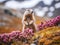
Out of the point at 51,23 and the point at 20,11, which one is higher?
the point at 20,11

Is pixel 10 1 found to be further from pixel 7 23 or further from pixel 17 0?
pixel 7 23

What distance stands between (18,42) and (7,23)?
45 centimetres

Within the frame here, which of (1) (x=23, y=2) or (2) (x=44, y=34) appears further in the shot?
(1) (x=23, y=2)

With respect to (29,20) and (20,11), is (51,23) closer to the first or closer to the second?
(29,20)

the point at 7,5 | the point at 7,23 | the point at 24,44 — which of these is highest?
the point at 7,5

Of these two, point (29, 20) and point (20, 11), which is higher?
point (20, 11)

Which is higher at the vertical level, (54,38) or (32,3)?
(32,3)

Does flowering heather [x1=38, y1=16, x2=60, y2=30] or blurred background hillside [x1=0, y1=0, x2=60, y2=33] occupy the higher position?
blurred background hillside [x1=0, y1=0, x2=60, y2=33]

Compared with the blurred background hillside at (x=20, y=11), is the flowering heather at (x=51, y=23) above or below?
below

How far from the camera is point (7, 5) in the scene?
5406 mm

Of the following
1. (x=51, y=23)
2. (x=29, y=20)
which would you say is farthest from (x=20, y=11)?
(x=51, y=23)

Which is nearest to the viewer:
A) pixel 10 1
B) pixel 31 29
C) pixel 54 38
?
pixel 54 38

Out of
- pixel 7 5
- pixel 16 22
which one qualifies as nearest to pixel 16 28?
pixel 16 22

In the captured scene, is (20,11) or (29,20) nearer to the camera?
(29,20)
